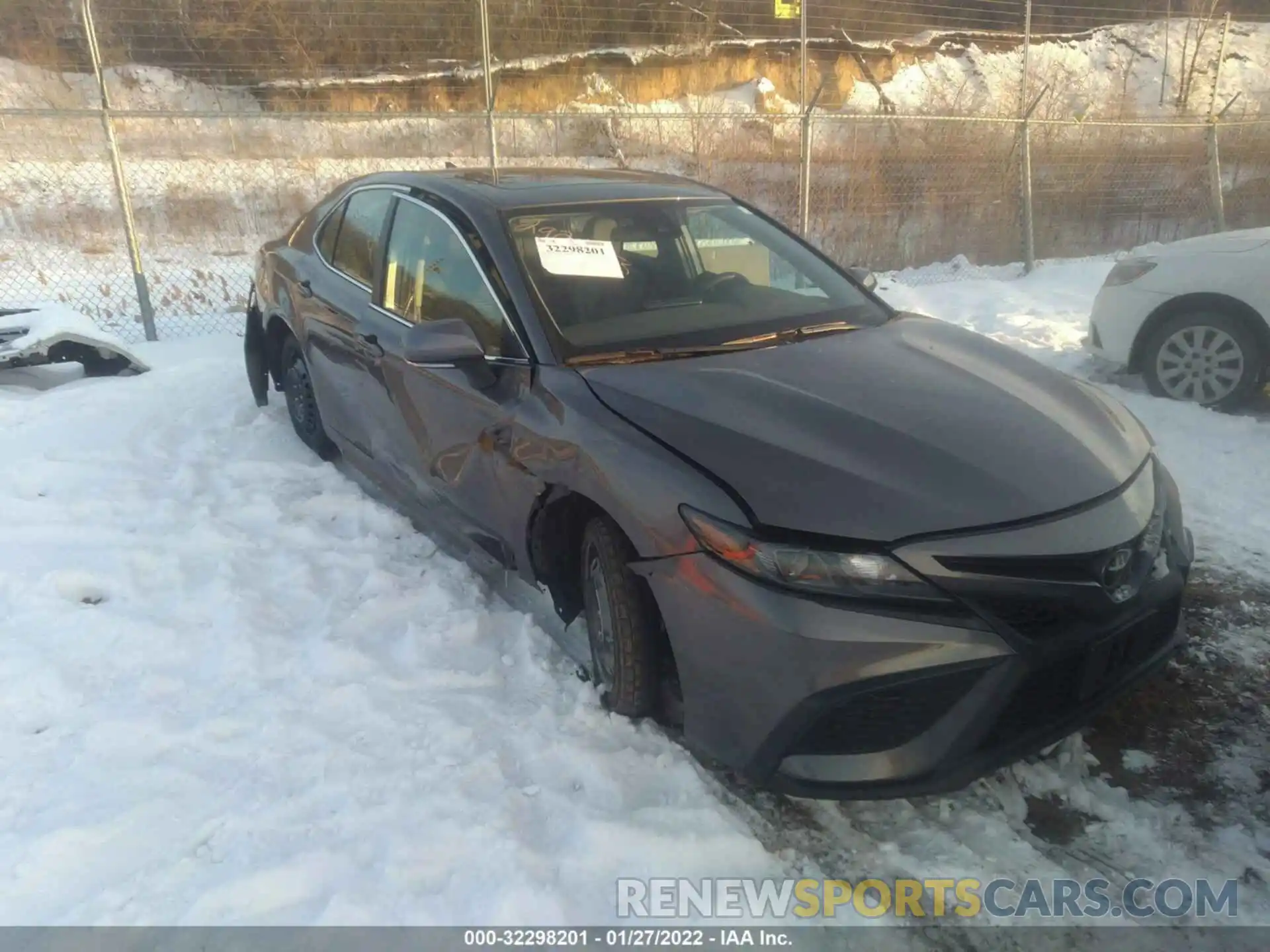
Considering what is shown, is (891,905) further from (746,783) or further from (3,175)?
(3,175)

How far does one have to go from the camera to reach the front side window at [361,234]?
154 inches

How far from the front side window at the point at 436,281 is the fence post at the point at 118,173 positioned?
4762 mm

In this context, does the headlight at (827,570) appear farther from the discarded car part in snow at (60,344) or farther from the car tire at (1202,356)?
the discarded car part in snow at (60,344)

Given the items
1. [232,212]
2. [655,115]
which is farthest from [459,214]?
[232,212]

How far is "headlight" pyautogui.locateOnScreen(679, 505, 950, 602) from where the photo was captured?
201 cm

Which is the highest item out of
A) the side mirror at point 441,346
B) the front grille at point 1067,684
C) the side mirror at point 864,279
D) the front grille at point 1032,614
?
the side mirror at point 864,279

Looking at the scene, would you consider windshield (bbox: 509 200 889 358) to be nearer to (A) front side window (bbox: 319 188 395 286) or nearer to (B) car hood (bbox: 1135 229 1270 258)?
(A) front side window (bbox: 319 188 395 286)

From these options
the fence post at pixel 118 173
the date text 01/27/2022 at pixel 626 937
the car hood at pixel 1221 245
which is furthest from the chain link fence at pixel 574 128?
the date text 01/27/2022 at pixel 626 937

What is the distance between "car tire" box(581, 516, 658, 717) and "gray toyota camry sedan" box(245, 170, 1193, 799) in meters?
0.01

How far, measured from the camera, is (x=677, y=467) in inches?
89.0

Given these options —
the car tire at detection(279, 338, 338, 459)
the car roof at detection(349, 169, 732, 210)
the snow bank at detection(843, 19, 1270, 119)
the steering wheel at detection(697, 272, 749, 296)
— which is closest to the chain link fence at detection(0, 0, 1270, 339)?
the snow bank at detection(843, 19, 1270, 119)

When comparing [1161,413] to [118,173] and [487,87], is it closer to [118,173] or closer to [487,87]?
[487,87]

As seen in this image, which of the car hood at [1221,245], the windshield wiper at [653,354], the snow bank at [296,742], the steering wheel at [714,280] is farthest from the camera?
the car hood at [1221,245]

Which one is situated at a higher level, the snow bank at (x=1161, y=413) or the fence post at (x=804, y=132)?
the fence post at (x=804, y=132)
